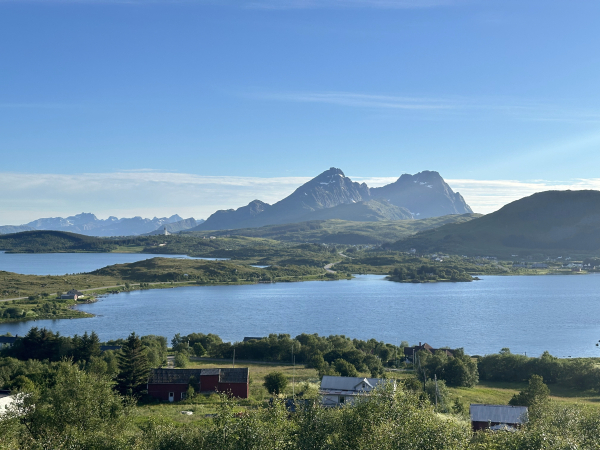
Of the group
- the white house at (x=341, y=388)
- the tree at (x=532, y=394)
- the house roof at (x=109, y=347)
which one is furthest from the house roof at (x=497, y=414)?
the house roof at (x=109, y=347)

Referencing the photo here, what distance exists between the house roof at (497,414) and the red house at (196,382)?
1441cm

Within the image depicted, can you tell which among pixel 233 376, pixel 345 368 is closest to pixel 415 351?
pixel 345 368

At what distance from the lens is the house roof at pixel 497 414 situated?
26.4m

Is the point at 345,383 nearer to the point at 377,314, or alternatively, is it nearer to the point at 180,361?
the point at 180,361

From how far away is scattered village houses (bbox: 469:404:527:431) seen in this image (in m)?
26.1

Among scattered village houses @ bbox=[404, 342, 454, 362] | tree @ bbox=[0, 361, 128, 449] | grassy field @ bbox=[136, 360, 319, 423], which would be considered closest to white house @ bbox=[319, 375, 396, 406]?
grassy field @ bbox=[136, 360, 319, 423]

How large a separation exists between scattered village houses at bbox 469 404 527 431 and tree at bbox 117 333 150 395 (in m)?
20.2

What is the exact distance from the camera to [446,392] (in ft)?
113

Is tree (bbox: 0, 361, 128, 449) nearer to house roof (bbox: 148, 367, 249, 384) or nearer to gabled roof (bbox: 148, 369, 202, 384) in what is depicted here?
gabled roof (bbox: 148, 369, 202, 384)

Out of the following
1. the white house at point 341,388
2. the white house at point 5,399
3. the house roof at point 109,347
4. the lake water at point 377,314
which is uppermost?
the white house at point 5,399

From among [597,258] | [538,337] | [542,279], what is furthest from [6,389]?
[597,258]

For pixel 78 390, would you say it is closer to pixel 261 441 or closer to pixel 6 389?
pixel 261 441

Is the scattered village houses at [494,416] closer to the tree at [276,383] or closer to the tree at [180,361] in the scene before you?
the tree at [276,383]

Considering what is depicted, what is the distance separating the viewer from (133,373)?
3375 cm
